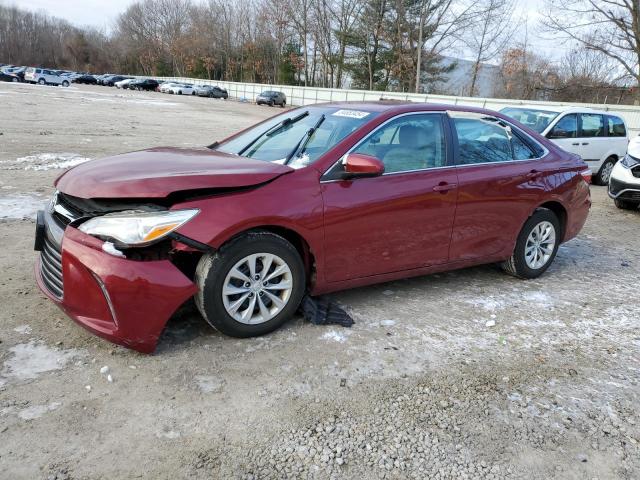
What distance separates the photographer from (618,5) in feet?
106

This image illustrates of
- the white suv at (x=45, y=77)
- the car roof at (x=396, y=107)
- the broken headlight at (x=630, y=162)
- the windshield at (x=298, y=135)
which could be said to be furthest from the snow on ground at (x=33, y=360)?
the white suv at (x=45, y=77)

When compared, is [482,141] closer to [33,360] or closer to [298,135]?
[298,135]

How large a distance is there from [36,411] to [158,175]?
148 cm

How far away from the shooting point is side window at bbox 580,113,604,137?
11.2m

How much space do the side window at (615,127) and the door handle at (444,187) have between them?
977 centimetres

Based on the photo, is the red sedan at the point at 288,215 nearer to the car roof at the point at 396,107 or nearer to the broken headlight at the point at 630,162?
the car roof at the point at 396,107

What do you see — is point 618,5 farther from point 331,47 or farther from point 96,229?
point 96,229

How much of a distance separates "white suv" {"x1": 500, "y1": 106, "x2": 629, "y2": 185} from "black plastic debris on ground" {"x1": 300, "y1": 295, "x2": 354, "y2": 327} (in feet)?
27.1

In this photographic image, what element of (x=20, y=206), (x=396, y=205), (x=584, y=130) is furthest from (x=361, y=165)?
(x=584, y=130)

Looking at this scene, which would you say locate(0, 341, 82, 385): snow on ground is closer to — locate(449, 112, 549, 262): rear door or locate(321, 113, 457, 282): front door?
locate(321, 113, 457, 282): front door

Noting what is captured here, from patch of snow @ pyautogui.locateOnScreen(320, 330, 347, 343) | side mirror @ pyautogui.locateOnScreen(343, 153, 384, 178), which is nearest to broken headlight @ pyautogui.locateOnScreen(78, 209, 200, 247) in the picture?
side mirror @ pyautogui.locateOnScreen(343, 153, 384, 178)

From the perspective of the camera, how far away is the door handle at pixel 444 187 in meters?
4.12

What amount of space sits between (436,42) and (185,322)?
5022cm

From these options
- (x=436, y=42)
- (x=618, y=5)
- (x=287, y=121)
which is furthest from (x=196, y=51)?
(x=287, y=121)
